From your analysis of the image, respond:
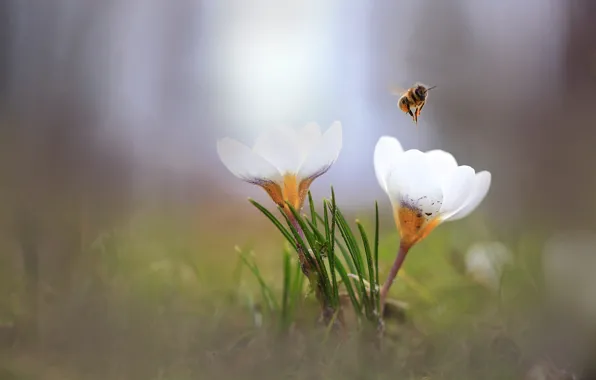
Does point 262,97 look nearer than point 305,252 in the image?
No

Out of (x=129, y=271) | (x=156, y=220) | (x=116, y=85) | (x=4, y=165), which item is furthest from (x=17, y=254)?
(x=116, y=85)

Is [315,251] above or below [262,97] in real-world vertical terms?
below

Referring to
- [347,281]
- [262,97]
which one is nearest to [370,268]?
[347,281]

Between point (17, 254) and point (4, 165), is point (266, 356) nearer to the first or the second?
point (17, 254)

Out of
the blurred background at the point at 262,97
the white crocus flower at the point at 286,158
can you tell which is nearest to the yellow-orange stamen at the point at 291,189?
the white crocus flower at the point at 286,158

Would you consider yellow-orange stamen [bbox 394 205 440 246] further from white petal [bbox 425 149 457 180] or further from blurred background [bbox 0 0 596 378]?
blurred background [bbox 0 0 596 378]

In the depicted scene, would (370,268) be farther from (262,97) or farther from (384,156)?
(262,97)

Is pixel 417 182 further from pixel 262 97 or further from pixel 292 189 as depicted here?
pixel 262 97

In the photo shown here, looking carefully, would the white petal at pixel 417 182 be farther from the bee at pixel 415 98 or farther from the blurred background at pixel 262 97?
the blurred background at pixel 262 97
